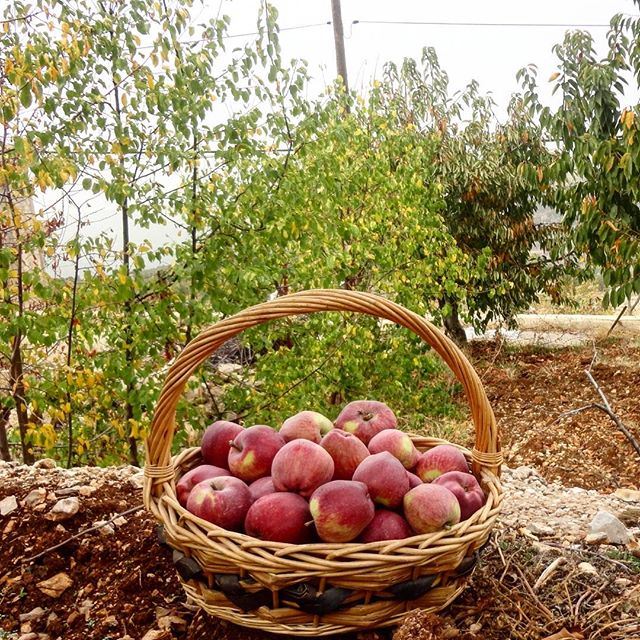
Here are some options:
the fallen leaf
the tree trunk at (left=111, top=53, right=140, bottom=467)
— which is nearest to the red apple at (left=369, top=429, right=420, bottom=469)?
the fallen leaf

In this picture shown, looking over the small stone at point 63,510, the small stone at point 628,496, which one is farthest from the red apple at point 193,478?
the small stone at point 628,496

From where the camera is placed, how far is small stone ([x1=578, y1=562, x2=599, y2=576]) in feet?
6.07

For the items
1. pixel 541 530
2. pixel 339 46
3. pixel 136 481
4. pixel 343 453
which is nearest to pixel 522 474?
pixel 541 530

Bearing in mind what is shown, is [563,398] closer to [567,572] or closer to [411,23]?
[567,572]

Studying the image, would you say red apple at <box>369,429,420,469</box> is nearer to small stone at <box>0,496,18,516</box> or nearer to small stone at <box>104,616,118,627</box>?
small stone at <box>104,616,118,627</box>

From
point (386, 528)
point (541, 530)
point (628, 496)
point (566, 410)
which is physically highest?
point (386, 528)

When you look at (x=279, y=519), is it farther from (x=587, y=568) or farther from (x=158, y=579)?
(x=587, y=568)

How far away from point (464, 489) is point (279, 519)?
18.5 inches

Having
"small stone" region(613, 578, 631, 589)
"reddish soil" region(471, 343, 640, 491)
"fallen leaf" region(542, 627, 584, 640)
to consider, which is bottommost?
"reddish soil" region(471, 343, 640, 491)

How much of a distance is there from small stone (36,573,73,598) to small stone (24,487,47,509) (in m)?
0.45

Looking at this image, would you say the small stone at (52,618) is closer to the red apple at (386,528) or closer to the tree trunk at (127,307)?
the red apple at (386,528)

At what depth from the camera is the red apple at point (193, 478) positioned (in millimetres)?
1701

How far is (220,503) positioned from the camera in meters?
1.56

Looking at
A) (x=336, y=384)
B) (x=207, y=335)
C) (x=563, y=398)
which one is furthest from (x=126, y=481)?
(x=563, y=398)
